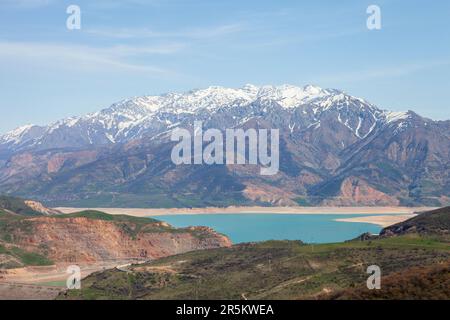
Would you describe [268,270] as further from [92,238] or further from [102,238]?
[92,238]

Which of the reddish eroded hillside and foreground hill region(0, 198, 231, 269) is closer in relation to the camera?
foreground hill region(0, 198, 231, 269)

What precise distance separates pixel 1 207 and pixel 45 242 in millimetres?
34640

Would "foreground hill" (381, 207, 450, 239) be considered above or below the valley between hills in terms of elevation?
above

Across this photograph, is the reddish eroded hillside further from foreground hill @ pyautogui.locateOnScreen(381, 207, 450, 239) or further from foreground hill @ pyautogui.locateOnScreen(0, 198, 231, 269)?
foreground hill @ pyautogui.locateOnScreen(381, 207, 450, 239)

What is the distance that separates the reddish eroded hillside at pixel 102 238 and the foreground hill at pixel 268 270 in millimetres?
40489

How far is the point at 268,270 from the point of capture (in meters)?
104

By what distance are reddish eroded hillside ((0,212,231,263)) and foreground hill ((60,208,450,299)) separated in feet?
133

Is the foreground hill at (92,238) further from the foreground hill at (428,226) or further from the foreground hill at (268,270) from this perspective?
the foreground hill at (428,226)

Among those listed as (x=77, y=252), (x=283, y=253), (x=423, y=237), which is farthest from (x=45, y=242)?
(x=423, y=237)

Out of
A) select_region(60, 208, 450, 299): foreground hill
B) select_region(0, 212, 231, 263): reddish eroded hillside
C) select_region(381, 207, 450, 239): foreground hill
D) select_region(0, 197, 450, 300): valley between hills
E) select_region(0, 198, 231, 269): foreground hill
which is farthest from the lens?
select_region(0, 212, 231, 263): reddish eroded hillside

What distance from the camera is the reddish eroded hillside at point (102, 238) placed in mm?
160000

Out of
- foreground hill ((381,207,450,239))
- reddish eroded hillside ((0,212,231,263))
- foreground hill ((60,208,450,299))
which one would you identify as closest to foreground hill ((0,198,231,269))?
reddish eroded hillside ((0,212,231,263))

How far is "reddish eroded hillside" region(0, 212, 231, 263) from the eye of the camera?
525 ft

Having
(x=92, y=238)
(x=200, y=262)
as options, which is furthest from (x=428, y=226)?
(x=92, y=238)
